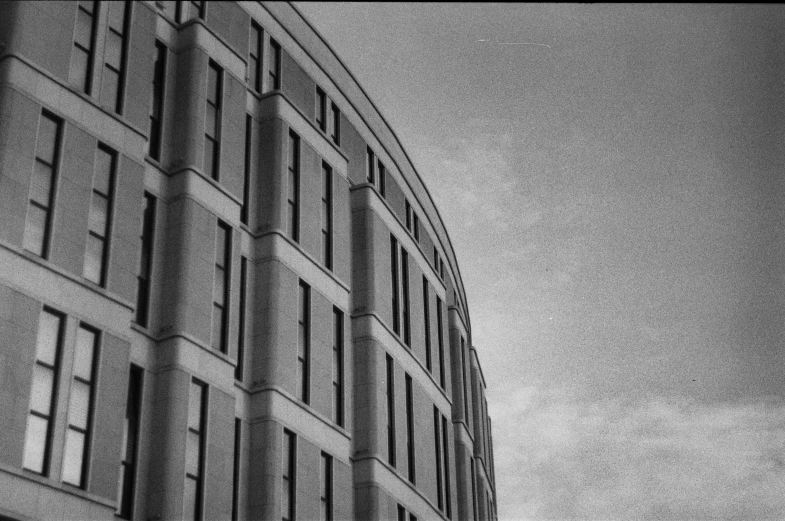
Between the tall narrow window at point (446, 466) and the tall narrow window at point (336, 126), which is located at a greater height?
the tall narrow window at point (336, 126)

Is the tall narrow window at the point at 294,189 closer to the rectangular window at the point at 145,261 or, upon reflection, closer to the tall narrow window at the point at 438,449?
the rectangular window at the point at 145,261

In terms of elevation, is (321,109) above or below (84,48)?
above

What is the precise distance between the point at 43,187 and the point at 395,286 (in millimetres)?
23017

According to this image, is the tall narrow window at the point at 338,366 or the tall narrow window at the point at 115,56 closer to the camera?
the tall narrow window at the point at 115,56

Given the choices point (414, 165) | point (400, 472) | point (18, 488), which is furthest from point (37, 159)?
point (414, 165)

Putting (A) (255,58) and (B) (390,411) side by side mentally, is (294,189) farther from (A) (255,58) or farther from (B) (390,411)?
(B) (390,411)

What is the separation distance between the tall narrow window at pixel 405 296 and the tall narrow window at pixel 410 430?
2.16 m

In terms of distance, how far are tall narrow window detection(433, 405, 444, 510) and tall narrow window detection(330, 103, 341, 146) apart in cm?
1514

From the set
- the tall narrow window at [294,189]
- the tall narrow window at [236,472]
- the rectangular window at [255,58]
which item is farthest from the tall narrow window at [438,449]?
the rectangular window at [255,58]

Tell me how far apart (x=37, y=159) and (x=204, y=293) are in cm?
739

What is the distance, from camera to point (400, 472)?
44.2 m

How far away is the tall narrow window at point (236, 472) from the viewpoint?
33.0 metres

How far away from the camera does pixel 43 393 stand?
26.5 m

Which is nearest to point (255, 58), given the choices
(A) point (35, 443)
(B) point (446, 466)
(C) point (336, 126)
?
(C) point (336, 126)
